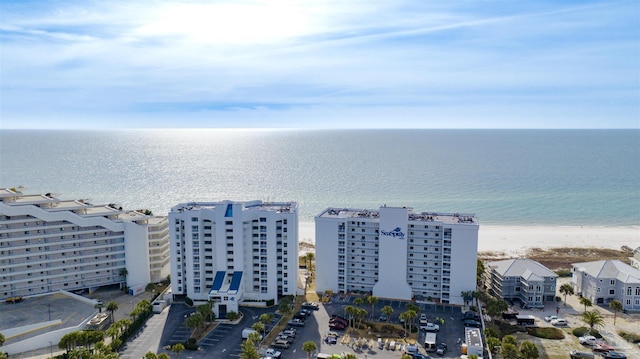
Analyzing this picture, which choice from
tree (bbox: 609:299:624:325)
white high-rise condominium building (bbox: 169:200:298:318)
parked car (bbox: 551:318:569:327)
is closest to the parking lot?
white high-rise condominium building (bbox: 169:200:298:318)

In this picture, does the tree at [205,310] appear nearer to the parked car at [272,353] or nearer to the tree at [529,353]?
the parked car at [272,353]

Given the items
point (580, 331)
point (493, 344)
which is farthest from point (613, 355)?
point (493, 344)

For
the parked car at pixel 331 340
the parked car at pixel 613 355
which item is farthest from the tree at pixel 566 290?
the parked car at pixel 331 340

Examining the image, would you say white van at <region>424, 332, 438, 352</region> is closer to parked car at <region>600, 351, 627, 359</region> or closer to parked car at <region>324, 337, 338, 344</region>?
parked car at <region>324, 337, 338, 344</region>

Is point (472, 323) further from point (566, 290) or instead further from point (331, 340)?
point (566, 290)

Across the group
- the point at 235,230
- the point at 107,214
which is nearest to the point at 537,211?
the point at 235,230

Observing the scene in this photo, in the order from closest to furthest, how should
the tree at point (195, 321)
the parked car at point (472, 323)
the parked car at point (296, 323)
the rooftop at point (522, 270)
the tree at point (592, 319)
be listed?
the tree at point (195, 321)
the tree at point (592, 319)
the parked car at point (472, 323)
the parked car at point (296, 323)
the rooftop at point (522, 270)
